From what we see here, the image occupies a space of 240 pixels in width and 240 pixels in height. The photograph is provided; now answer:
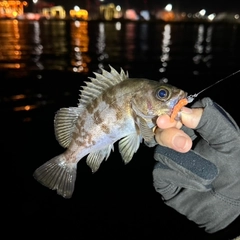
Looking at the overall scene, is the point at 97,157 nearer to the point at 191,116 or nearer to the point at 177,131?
the point at 177,131

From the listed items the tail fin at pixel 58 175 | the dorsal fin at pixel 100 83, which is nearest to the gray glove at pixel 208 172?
the dorsal fin at pixel 100 83

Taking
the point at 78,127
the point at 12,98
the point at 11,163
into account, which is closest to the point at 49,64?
the point at 12,98

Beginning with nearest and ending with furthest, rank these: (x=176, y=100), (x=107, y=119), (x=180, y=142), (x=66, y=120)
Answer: (x=180, y=142) → (x=176, y=100) → (x=107, y=119) → (x=66, y=120)

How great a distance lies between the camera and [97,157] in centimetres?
326

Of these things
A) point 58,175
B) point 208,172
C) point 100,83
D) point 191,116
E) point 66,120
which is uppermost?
point 100,83

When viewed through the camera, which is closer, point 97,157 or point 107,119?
point 107,119

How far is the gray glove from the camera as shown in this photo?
2.68 metres

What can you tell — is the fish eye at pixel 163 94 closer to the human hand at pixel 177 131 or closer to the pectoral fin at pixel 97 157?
the human hand at pixel 177 131

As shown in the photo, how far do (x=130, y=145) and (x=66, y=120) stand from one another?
76 centimetres

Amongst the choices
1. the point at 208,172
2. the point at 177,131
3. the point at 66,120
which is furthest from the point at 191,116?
the point at 66,120

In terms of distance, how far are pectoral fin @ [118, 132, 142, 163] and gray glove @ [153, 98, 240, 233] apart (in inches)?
9.3

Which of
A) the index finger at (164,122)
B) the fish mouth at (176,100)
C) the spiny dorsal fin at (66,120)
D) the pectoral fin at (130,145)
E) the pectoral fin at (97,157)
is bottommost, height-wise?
the pectoral fin at (97,157)

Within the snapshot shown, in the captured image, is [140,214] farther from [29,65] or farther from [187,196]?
[29,65]

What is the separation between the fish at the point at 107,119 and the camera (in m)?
2.90
